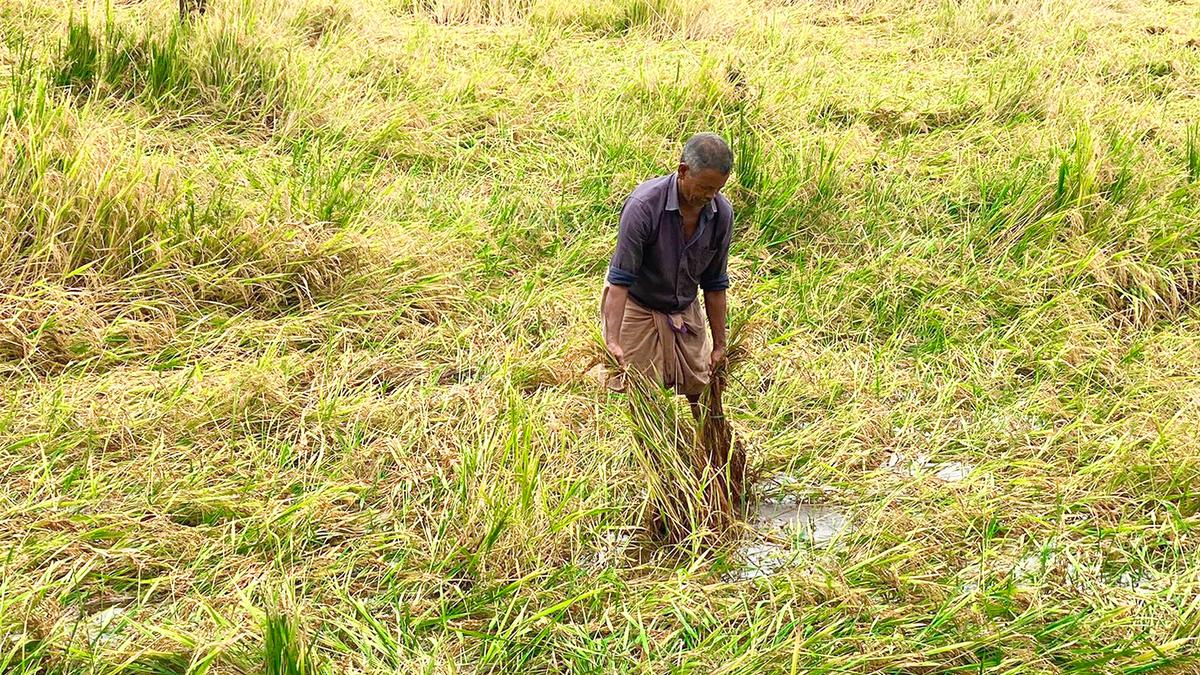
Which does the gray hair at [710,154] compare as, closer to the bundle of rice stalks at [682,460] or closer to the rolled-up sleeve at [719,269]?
the rolled-up sleeve at [719,269]

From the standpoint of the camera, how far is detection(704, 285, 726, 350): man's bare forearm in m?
3.16

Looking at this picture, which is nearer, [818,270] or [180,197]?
[180,197]

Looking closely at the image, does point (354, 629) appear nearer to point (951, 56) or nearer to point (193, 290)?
point (193, 290)

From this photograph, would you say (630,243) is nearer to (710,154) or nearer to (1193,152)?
(710,154)

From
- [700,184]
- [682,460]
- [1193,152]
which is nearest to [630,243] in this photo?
[700,184]

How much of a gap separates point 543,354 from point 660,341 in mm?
839

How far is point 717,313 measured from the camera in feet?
10.5

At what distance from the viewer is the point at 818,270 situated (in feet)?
15.3

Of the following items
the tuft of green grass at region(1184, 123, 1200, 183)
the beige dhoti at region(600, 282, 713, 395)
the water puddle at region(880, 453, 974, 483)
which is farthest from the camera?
the tuft of green grass at region(1184, 123, 1200, 183)

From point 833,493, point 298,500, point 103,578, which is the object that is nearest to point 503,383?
point 298,500

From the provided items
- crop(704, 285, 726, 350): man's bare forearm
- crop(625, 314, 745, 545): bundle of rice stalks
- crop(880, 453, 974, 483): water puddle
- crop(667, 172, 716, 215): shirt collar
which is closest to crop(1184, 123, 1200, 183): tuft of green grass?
crop(880, 453, 974, 483): water puddle

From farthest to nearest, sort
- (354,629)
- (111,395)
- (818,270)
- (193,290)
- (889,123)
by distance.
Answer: (889,123) → (818,270) → (193,290) → (111,395) → (354,629)

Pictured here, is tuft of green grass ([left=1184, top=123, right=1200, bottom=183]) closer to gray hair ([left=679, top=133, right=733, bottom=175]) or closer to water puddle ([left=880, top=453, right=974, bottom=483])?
water puddle ([left=880, top=453, right=974, bottom=483])

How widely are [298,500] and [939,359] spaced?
8.19 feet
